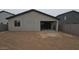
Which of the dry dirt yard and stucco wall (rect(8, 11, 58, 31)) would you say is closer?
the dry dirt yard

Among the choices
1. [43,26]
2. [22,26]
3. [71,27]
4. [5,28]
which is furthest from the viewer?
[43,26]

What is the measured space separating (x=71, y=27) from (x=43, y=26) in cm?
732

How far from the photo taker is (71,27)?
39.6 feet

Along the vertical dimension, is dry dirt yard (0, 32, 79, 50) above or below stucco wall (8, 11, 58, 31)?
below

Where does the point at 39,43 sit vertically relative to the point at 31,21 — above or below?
below

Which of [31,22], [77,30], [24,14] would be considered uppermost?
[24,14]

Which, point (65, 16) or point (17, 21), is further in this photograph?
point (65, 16)

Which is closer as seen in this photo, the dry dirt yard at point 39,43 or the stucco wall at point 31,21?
the dry dirt yard at point 39,43

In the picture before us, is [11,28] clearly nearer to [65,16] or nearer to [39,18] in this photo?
[39,18]

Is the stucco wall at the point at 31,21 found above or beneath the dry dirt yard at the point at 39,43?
above

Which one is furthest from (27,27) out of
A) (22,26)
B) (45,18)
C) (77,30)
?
(77,30)

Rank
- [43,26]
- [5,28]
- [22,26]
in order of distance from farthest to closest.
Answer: [43,26]
[5,28]
[22,26]

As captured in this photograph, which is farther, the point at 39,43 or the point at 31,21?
the point at 31,21

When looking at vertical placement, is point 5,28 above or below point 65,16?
below
